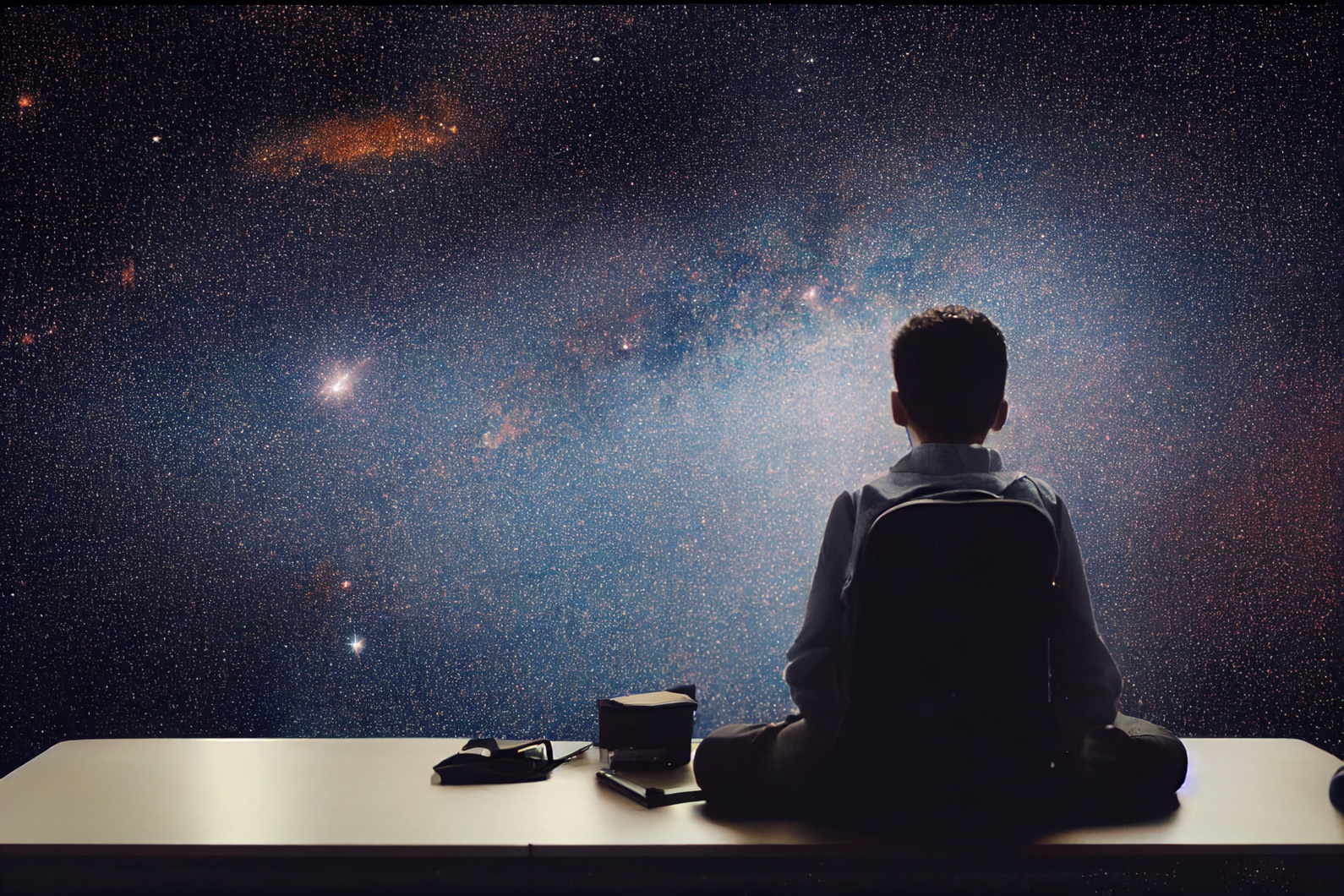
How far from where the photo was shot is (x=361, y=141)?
181cm

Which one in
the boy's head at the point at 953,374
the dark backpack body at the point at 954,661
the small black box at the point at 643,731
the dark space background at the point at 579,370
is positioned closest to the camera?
the dark backpack body at the point at 954,661

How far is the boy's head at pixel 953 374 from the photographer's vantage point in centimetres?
112

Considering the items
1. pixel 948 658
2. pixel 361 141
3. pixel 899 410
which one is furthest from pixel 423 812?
pixel 361 141

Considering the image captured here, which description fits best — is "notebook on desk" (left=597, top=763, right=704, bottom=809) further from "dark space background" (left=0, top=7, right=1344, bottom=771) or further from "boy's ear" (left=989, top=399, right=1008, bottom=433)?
"boy's ear" (left=989, top=399, right=1008, bottom=433)

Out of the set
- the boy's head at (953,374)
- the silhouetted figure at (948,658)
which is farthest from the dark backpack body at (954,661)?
the boy's head at (953,374)

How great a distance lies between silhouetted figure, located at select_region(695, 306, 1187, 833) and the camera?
103 centimetres

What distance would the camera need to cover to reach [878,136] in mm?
A: 1807

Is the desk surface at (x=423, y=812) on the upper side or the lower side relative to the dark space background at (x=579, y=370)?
lower

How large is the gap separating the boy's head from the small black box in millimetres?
559

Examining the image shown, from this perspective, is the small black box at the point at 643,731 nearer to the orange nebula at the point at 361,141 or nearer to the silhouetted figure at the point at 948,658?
the silhouetted figure at the point at 948,658

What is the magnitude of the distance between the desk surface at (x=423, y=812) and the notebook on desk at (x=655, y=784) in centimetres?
2

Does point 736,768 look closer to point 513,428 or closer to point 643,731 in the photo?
point 643,731

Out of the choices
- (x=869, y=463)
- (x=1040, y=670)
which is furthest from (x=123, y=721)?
(x=1040, y=670)

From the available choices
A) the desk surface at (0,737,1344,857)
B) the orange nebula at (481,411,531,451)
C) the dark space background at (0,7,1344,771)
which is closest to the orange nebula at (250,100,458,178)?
the dark space background at (0,7,1344,771)
